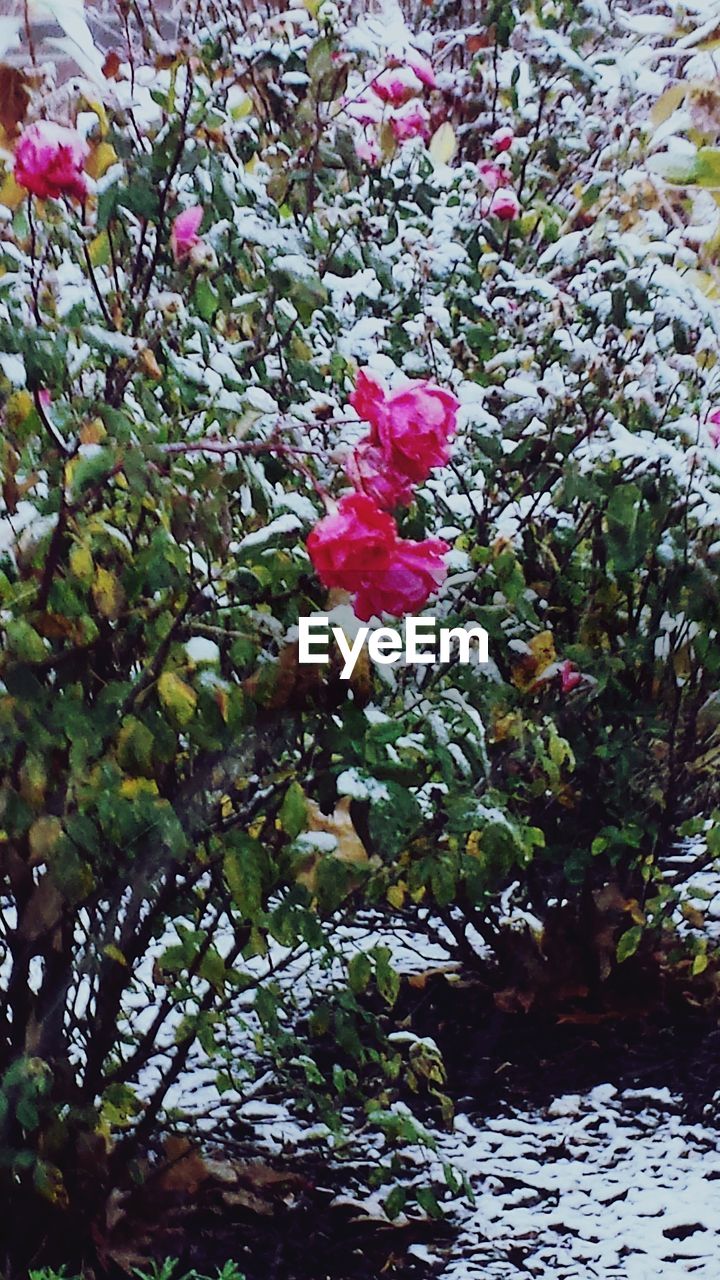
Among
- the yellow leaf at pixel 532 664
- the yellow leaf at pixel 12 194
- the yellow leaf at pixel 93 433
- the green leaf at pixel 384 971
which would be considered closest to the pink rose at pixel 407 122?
the yellow leaf at pixel 12 194

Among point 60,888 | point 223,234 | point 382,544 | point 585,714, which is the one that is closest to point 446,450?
point 382,544

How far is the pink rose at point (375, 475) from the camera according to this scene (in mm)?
1058

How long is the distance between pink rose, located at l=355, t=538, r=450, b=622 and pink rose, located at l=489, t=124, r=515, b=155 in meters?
1.12

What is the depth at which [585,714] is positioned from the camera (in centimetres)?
206

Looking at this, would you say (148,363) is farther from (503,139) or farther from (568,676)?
(503,139)

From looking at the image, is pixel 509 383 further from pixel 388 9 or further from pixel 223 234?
pixel 388 9

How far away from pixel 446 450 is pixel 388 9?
1.22 m

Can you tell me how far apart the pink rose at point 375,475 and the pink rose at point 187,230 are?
1.21 feet

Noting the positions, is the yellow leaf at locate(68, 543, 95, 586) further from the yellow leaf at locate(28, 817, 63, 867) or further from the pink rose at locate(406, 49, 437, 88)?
the pink rose at locate(406, 49, 437, 88)

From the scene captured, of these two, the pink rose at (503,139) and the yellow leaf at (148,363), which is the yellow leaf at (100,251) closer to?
the yellow leaf at (148,363)

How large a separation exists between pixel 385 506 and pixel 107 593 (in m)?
0.29

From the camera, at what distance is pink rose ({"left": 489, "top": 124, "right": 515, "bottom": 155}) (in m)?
1.94

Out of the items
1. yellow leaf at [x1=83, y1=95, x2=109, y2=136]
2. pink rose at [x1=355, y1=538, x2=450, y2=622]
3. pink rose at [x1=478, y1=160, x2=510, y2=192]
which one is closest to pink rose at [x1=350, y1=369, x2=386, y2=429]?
pink rose at [x1=355, y1=538, x2=450, y2=622]

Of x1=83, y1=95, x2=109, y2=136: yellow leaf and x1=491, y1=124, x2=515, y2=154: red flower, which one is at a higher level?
x1=491, y1=124, x2=515, y2=154: red flower
